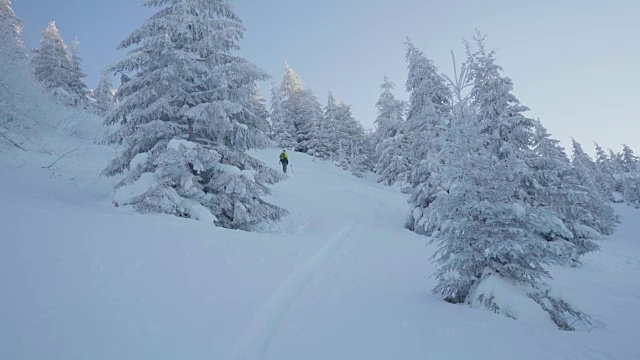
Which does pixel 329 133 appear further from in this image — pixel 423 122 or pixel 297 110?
pixel 423 122

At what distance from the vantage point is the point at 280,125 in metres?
53.0

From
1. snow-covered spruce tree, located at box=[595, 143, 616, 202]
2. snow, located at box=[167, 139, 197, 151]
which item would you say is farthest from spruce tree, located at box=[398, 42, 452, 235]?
snow-covered spruce tree, located at box=[595, 143, 616, 202]

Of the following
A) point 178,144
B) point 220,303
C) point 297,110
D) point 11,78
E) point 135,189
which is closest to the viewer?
point 220,303

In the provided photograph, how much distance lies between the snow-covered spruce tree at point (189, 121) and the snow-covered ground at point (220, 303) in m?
1.68

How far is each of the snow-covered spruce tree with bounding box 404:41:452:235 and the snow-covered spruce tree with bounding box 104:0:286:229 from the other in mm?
9450

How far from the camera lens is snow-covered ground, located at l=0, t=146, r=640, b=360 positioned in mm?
4398

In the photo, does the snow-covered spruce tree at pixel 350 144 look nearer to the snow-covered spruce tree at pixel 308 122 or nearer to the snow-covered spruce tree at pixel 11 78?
the snow-covered spruce tree at pixel 308 122

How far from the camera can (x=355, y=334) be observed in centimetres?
561

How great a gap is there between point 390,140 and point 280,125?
2410 centimetres

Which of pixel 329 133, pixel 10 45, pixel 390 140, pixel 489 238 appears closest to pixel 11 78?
→ pixel 10 45

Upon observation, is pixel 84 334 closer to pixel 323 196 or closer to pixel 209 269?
pixel 209 269

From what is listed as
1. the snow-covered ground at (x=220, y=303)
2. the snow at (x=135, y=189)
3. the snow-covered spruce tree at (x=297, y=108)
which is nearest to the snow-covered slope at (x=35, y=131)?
the snow-covered ground at (x=220, y=303)

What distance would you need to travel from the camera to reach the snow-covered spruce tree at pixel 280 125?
52312mm

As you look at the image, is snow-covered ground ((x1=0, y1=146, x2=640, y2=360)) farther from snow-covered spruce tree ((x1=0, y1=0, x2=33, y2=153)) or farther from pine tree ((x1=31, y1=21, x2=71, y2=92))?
pine tree ((x1=31, y1=21, x2=71, y2=92))
